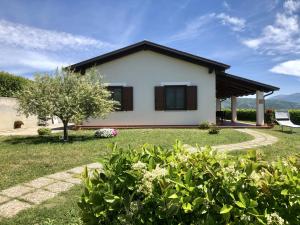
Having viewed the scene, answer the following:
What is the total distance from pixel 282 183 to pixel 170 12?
11.0 m

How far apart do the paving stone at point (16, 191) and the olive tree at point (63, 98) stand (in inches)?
240

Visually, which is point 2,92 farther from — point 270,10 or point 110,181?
point 110,181

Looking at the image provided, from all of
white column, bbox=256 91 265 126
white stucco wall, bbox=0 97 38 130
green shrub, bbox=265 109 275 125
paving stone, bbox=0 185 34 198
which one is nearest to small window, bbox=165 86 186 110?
white column, bbox=256 91 265 126

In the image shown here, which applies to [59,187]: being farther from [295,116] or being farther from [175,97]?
[295,116]

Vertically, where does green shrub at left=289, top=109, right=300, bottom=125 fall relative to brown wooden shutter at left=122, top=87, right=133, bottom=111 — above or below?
below

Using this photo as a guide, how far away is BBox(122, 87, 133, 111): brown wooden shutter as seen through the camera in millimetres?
17094

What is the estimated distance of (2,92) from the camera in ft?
63.6

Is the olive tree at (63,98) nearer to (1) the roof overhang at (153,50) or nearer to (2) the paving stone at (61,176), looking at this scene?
(1) the roof overhang at (153,50)

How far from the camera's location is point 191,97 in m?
17.0

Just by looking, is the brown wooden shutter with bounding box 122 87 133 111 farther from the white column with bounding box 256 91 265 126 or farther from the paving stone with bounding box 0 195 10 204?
the paving stone with bounding box 0 195 10 204

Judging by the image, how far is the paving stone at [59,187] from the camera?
5.38 m

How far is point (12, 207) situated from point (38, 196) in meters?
0.56

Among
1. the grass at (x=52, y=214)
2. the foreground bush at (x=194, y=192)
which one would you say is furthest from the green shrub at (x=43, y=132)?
the foreground bush at (x=194, y=192)

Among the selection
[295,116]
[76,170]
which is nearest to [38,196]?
[76,170]
